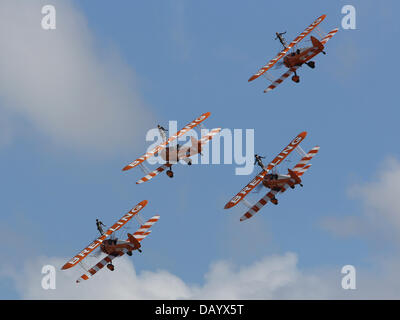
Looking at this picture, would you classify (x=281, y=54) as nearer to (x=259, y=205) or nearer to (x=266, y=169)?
(x=266, y=169)

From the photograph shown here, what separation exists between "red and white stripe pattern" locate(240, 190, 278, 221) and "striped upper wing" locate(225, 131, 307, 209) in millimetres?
1705

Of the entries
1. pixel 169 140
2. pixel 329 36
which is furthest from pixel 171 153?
pixel 329 36

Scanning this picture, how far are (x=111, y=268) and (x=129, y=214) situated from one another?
5.93m

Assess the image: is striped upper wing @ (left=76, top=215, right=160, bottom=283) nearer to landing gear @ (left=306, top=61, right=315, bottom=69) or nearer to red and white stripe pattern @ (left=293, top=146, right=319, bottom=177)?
red and white stripe pattern @ (left=293, top=146, right=319, bottom=177)

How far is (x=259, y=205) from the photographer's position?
7988 centimetres

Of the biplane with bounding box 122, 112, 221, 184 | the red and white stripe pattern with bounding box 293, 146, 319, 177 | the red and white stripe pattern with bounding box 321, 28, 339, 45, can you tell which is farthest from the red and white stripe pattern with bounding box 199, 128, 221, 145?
the red and white stripe pattern with bounding box 321, 28, 339, 45

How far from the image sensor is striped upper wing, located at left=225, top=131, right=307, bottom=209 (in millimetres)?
77856

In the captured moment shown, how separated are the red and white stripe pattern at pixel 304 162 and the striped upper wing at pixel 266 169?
6.78 ft
